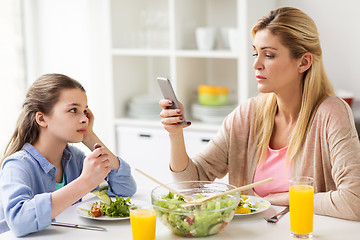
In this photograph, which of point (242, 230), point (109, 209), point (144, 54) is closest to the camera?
point (242, 230)

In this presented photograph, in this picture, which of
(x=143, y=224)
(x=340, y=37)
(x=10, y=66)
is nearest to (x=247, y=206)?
(x=143, y=224)

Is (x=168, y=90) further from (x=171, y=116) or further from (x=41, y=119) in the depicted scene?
(x=41, y=119)

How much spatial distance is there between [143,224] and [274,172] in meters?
0.82

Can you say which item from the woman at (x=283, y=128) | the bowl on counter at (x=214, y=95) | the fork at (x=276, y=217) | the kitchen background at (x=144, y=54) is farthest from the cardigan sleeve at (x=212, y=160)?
the bowl on counter at (x=214, y=95)

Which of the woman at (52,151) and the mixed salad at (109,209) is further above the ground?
the woman at (52,151)

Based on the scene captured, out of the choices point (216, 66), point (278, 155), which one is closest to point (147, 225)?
point (278, 155)

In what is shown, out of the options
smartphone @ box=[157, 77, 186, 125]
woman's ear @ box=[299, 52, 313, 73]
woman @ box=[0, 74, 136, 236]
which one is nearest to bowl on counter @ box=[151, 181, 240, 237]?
woman @ box=[0, 74, 136, 236]

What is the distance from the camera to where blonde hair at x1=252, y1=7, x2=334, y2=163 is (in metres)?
2.10

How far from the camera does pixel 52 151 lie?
2.02 meters

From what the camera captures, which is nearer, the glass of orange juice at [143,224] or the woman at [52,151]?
the glass of orange juice at [143,224]

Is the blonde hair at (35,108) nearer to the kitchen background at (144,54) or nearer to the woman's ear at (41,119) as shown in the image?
the woman's ear at (41,119)

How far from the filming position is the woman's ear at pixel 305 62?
2143 millimetres

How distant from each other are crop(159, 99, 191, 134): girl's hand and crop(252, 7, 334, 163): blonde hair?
383 millimetres

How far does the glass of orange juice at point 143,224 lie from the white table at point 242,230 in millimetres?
54
